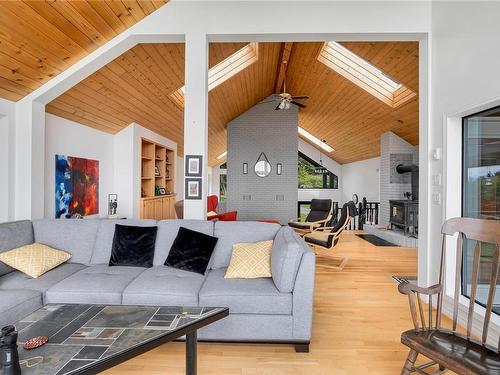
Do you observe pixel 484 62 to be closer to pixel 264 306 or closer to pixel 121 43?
pixel 264 306

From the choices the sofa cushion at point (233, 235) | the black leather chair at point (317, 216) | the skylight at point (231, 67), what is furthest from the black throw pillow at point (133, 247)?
the black leather chair at point (317, 216)

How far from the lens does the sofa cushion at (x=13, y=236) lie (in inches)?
108

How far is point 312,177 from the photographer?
13328mm

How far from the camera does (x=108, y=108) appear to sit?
15.2ft

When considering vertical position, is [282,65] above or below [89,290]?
above

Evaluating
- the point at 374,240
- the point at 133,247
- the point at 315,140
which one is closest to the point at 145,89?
the point at 133,247

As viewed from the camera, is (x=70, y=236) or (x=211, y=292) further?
(x=70, y=236)

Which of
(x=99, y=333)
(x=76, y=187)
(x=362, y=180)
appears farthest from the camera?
(x=362, y=180)

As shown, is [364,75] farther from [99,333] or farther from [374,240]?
[99,333]

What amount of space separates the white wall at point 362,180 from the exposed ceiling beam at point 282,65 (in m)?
4.23

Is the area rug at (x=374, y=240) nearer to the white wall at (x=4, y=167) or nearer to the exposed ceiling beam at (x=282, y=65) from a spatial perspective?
the exposed ceiling beam at (x=282, y=65)

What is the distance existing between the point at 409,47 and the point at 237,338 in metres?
4.27

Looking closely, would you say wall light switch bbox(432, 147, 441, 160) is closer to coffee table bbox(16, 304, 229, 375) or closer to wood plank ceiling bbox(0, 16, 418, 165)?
wood plank ceiling bbox(0, 16, 418, 165)

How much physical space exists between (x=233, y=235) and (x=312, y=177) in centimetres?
1073
